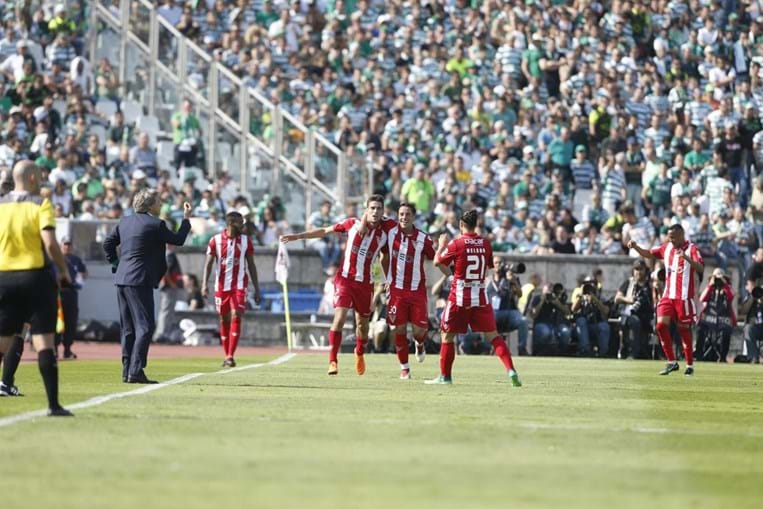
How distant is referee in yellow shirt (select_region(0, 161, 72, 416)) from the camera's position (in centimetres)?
1252

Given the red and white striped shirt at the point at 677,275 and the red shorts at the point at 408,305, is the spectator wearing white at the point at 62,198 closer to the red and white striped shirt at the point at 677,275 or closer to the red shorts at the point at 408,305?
the red and white striped shirt at the point at 677,275

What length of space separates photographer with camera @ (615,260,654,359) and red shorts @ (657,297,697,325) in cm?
608

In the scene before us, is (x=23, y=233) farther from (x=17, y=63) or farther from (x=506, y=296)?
(x=17, y=63)

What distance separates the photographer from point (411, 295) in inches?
813

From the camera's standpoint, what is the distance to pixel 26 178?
1255cm

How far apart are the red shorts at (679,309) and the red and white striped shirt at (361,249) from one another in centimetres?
531

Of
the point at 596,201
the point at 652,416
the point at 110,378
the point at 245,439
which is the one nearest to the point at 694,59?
the point at 596,201

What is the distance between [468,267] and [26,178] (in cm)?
658

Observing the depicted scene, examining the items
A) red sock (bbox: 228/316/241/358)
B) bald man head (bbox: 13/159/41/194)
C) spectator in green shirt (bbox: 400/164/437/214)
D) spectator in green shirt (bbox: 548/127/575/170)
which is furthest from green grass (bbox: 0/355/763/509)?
spectator in green shirt (bbox: 548/127/575/170)

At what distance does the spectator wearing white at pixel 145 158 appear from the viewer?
34.6 metres

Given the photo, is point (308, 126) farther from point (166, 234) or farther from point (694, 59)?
point (166, 234)

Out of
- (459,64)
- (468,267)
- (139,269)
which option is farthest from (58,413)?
(459,64)

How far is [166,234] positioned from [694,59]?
2074cm

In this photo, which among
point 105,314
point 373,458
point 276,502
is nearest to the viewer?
point 276,502
